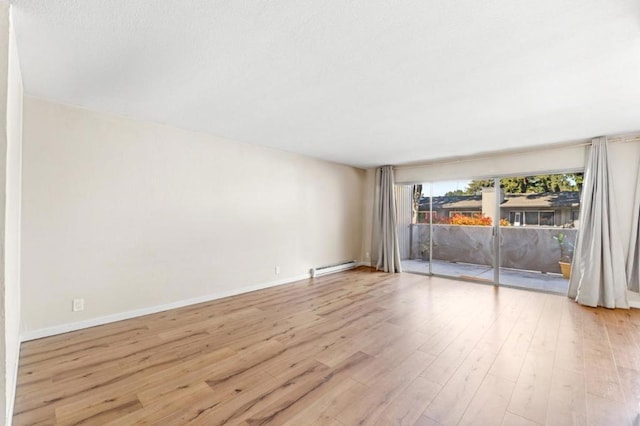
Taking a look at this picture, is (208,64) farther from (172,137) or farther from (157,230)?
(157,230)

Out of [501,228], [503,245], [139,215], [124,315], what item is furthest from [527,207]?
[124,315]

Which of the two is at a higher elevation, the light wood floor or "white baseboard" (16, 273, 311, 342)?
"white baseboard" (16, 273, 311, 342)

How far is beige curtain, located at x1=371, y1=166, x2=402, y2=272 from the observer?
597 cm

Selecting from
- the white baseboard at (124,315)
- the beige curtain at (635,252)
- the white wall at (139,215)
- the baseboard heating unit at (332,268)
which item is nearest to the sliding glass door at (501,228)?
the beige curtain at (635,252)

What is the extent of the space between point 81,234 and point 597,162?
6.63 m

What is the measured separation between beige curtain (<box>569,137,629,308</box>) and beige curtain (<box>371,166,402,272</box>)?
294cm

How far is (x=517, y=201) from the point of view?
191 inches

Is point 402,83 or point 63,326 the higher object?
point 402,83

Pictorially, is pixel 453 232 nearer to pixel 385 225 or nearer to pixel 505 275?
pixel 505 275

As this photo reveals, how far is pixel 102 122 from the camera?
120 inches

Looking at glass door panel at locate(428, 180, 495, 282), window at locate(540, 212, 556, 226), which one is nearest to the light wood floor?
window at locate(540, 212, 556, 226)

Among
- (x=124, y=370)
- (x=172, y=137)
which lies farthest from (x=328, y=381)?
(x=172, y=137)

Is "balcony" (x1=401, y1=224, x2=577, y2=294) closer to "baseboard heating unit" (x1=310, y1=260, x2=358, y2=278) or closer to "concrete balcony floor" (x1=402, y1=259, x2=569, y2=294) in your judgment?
"concrete balcony floor" (x1=402, y1=259, x2=569, y2=294)

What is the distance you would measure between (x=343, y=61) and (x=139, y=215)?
2.92m
